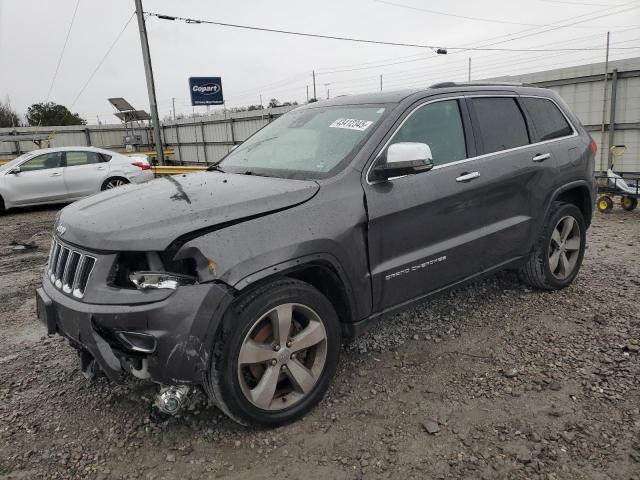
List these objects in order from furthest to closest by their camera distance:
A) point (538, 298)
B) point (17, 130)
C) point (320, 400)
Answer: point (17, 130) < point (538, 298) < point (320, 400)

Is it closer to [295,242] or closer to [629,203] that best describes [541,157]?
[295,242]

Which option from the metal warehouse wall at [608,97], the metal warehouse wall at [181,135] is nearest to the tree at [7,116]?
the metal warehouse wall at [181,135]

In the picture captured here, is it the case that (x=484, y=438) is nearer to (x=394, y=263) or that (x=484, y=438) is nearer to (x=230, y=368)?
(x=394, y=263)

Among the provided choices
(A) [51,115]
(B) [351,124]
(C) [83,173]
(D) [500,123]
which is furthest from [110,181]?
(A) [51,115]

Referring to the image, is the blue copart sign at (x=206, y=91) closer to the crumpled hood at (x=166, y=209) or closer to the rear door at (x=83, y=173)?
the rear door at (x=83, y=173)

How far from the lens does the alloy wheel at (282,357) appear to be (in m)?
2.54

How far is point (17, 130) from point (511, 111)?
26527 mm

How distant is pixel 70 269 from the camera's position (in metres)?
2.61

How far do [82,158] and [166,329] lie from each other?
10.5 meters

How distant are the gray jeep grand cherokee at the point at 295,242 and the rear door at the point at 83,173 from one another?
28.0 feet

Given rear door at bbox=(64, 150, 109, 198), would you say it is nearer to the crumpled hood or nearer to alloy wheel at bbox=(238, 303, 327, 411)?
the crumpled hood

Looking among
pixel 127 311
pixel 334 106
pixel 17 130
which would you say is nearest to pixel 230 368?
pixel 127 311

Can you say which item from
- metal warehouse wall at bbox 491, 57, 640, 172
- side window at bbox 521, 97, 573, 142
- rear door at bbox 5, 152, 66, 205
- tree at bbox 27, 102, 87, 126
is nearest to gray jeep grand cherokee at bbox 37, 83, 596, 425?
side window at bbox 521, 97, 573, 142

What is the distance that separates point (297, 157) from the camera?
331 centimetres
